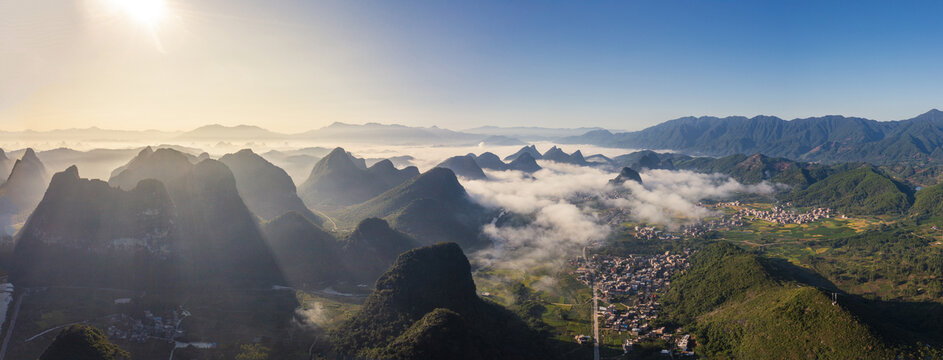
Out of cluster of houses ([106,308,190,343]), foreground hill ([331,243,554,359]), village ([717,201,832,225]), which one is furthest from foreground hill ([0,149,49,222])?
village ([717,201,832,225])

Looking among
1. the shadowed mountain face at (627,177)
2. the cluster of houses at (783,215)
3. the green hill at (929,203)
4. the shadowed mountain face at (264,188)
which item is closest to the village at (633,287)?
the cluster of houses at (783,215)

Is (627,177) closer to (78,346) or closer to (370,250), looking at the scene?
(370,250)

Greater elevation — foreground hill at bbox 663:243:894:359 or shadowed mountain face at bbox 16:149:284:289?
shadowed mountain face at bbox 16:149:284:289

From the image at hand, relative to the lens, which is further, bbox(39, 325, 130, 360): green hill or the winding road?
the winding road

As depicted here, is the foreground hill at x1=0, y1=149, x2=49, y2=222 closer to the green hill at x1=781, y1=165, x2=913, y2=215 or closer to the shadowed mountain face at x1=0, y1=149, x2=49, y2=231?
the shadowed mountain face at x1=0, y1=149, x2=49, y2=231

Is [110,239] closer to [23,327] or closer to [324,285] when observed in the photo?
[23,327]

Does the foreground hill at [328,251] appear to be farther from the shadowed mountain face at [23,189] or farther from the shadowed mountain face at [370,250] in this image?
the shadowed mountain face at [23,189]

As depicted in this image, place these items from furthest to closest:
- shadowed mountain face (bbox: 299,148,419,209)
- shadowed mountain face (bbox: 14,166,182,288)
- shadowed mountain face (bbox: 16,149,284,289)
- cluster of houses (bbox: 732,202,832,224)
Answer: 1. shadowed mountain face (bbox: 299,148,419,209)
2. cluster of houses (bbox: 732,202,832,224)
3. shadowed mountain face (bbox: 16,149,284,289)
4. shadowed mountain face (bbox: 14,166,182,288)
